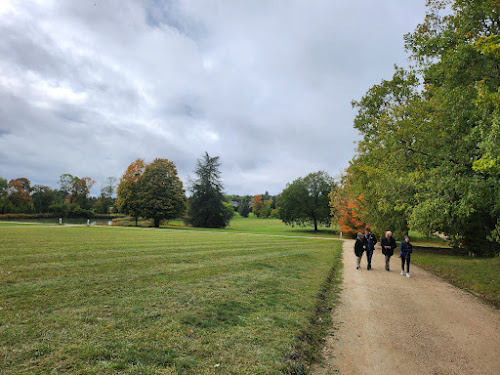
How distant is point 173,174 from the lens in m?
51.9

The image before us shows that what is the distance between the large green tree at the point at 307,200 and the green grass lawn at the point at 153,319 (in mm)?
43442

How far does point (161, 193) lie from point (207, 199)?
984 cm

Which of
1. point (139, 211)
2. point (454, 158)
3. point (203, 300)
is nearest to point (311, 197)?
point (139, 211)

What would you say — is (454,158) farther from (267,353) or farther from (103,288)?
(103,288)

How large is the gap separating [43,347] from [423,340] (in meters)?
5.80

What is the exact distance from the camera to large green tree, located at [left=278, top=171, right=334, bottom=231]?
51.5 m

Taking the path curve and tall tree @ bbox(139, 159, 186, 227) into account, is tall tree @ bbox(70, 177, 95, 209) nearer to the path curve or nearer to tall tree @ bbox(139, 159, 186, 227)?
tall tree @ bbox(139, 159, 186, 227)

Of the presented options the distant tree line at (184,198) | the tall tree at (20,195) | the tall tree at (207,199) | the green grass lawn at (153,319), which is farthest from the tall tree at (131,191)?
the green grass lawn at (153,319)

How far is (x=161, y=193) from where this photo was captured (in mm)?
48875

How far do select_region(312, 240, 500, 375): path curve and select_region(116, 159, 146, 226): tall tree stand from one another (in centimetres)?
4567

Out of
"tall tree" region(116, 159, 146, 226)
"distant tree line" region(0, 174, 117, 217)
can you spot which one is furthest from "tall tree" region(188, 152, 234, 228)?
"distant tree line" region(0, 174, 117, 217)

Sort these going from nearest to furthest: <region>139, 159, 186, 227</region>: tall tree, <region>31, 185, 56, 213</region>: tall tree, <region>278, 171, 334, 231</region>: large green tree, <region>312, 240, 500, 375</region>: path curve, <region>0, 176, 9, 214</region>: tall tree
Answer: <region>312, 240, 500, 375</region>: path curve
<region>139, 159, 186, 227</region>: tall tree
<region>278, 171, 334, 231</region>: large green tree
<region>0, 176, 9, 214</region>: tall tree
<region>31, 185, 56, 213</region>: tall tree

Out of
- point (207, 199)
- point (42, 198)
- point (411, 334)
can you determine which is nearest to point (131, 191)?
point (207, 199)

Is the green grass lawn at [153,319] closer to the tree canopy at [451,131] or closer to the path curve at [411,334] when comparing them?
the path curve at [411,334]
